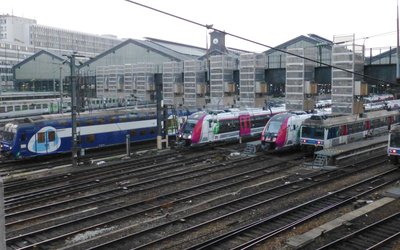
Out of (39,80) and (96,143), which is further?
(39,80)

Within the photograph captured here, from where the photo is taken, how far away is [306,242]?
40.7 feet

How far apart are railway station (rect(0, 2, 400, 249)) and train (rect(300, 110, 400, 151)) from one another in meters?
0.09

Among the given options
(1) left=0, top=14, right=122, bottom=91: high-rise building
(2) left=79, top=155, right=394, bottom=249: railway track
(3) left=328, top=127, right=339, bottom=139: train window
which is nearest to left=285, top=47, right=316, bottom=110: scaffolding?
(3) left=328, top=127, right=339, bottom=139: train window

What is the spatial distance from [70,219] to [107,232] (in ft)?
7.06

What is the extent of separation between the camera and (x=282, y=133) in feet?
92.2

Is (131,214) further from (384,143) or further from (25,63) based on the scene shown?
(25,63)

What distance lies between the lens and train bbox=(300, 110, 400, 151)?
27.1 m

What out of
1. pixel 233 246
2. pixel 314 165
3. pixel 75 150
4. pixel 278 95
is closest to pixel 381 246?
pixel 233 246

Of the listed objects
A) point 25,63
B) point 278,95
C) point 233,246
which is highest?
point 25,63

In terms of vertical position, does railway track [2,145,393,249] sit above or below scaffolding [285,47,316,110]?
below

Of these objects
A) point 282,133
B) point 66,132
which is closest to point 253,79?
point 282,133

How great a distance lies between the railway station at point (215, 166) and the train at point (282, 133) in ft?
0.38

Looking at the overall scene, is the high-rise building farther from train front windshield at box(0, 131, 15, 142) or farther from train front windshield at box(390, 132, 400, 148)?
train front windshield at box(390, 132, 400, 148)

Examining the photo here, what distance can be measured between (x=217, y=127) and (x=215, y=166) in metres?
6.78
